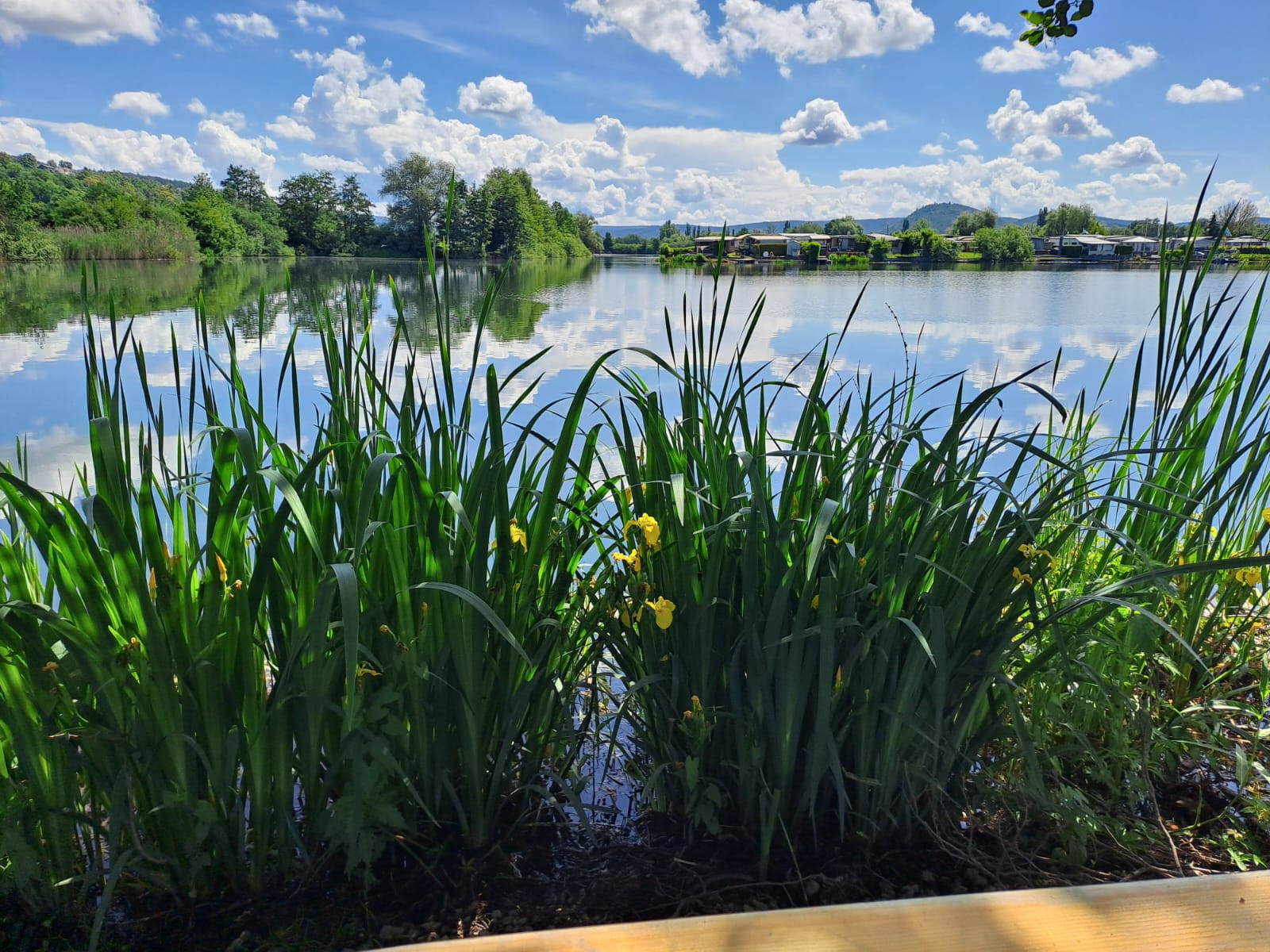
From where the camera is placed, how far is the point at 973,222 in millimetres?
21516

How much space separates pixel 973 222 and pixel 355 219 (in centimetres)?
1676

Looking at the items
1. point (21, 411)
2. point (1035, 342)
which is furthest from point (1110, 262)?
point (21, 411)

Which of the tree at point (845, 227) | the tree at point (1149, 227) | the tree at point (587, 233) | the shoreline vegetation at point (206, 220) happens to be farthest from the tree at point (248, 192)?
the tree at point (1149, 227)

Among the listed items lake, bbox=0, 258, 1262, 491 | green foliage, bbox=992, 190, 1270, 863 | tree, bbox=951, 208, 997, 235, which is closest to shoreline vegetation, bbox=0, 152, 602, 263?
lake, bbox=0, 258, 1262, 491

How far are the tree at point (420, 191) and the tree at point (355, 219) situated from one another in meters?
3.08

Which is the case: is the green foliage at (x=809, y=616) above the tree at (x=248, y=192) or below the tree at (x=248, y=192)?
below

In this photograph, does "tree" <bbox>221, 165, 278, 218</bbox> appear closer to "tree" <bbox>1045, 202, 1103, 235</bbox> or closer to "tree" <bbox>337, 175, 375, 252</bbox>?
"tree" <bbox>337, 175, 375, 252</bbox>

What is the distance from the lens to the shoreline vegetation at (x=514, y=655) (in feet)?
2.88

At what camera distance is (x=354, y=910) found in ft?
3.27

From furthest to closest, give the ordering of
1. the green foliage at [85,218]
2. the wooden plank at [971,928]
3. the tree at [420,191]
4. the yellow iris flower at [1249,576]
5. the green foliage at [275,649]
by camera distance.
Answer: the green foliage at [85,218] < the tree at [420,191] < the yellow iris flower at [1249,576] < the green foliage at [275,649] < the wooden plank at [971,928]

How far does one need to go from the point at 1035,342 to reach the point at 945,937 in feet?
23.8

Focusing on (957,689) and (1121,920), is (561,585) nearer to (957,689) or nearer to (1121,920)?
(957,689)

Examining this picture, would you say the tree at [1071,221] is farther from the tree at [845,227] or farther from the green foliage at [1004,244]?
the tree at [845,227]

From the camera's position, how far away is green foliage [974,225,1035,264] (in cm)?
1958
